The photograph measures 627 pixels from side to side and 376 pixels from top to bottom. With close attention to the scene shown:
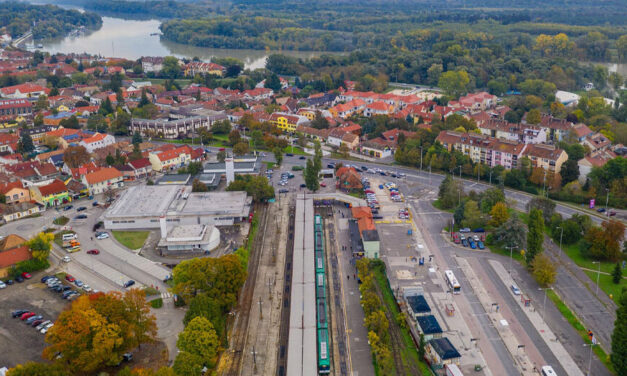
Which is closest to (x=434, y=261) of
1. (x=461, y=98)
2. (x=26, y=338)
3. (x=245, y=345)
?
(x=245, y=345)

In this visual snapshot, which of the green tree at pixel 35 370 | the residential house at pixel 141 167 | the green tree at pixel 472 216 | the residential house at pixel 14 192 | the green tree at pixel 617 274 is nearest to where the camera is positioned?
the green tree at pixel 35 370

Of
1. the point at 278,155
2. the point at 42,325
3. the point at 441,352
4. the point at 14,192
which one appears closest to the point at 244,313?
the point at 42,325

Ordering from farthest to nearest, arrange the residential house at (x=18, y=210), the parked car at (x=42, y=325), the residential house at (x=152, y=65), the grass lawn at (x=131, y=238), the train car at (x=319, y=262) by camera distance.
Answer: the residential house at (x=152, y=65), the residential house at (x=18, y=210), the grass lawn at (x=131, y=238), the train car at (x=319, y=262), the parked car at (x=42, y=325)

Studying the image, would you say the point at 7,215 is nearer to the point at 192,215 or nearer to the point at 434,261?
the point at 192,215

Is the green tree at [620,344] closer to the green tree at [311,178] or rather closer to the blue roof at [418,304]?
the blue roof at [418,304]

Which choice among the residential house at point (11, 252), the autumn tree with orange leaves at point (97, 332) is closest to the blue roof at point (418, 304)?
the autumn tree with orange leaves at point (97, 332)

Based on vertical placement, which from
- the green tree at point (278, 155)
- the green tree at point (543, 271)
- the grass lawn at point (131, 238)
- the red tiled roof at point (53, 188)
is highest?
the green tree at point (278, 155)
